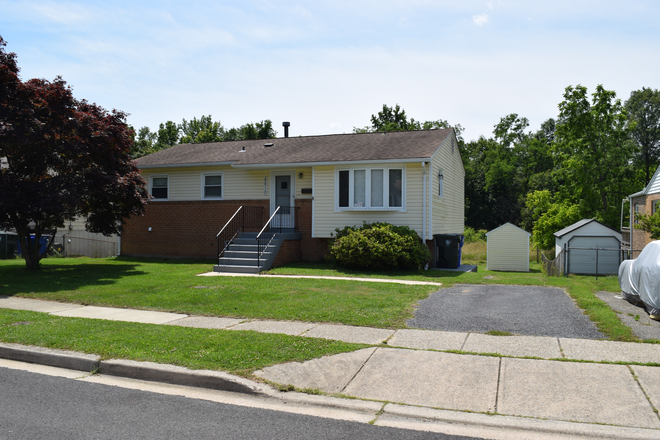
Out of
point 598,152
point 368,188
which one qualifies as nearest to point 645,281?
point 368,188

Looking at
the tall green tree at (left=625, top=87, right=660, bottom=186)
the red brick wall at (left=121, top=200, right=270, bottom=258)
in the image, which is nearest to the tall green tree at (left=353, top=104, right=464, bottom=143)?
the tall green tree at (left=625, top=87, right=660, bottom=186)

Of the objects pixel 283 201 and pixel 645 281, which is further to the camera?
pixel 283 201

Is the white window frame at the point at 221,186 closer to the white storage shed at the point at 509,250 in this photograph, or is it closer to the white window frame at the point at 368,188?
the white window frame at the point at 368,188

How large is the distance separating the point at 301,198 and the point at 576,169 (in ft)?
64.8

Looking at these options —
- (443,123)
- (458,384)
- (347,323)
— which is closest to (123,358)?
Answer: (347,323)

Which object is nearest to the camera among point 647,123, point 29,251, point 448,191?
point 29,251

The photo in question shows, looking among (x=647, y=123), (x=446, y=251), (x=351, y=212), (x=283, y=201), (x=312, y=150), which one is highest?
(x=647, y=123)

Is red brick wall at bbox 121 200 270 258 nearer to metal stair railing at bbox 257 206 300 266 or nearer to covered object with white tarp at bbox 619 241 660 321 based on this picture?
metal stair railing at bbox 257 206 300 266

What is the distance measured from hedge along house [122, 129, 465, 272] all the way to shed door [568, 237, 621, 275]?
495cm

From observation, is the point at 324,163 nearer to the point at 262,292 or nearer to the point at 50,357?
the point at 262,292

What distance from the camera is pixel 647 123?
4569 cm

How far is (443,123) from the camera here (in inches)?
1946

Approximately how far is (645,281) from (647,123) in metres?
44.8

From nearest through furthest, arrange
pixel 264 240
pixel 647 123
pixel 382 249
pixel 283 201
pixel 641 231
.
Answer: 1. pixel 382 249
2. pixel 264 240
3. pixel 283 201
4. pixel 641 231
5. pixel 647 123
